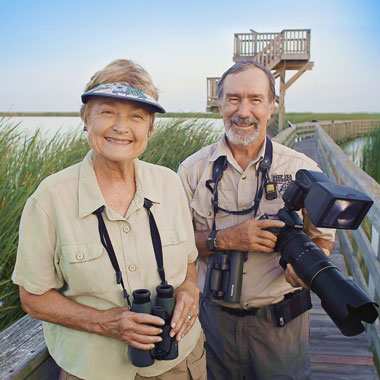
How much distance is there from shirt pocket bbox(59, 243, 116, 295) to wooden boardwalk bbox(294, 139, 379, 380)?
184 centimetres

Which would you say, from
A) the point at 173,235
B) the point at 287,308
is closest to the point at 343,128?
the point at 287,308

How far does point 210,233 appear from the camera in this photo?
2225 mm

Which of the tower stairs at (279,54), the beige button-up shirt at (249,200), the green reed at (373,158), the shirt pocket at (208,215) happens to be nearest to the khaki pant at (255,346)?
the beige button-up shirt at (249,200)

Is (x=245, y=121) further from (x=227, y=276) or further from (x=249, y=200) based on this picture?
(x=227, y=276)

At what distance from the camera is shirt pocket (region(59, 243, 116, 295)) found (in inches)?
59.6

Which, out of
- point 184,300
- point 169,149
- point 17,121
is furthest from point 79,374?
point 169,149

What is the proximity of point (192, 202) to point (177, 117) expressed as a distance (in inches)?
201

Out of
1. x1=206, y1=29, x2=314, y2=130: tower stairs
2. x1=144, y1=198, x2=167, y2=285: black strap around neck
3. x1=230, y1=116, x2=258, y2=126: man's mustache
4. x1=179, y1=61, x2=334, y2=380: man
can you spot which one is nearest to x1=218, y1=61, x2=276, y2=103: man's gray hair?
x1=179, y1=61, x2=334, y2=380: man

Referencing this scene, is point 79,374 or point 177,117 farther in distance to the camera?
point 177,117

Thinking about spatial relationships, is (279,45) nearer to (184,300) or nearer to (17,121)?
(17,121)

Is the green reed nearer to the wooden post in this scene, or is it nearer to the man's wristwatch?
the man's wristwatch

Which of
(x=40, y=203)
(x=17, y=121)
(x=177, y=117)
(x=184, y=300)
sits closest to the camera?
(x=40, y=203)

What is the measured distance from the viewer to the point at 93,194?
1593 millimetres

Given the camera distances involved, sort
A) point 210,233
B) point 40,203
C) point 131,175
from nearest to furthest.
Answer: point 40,203 < point 131,175 < point 210,233
